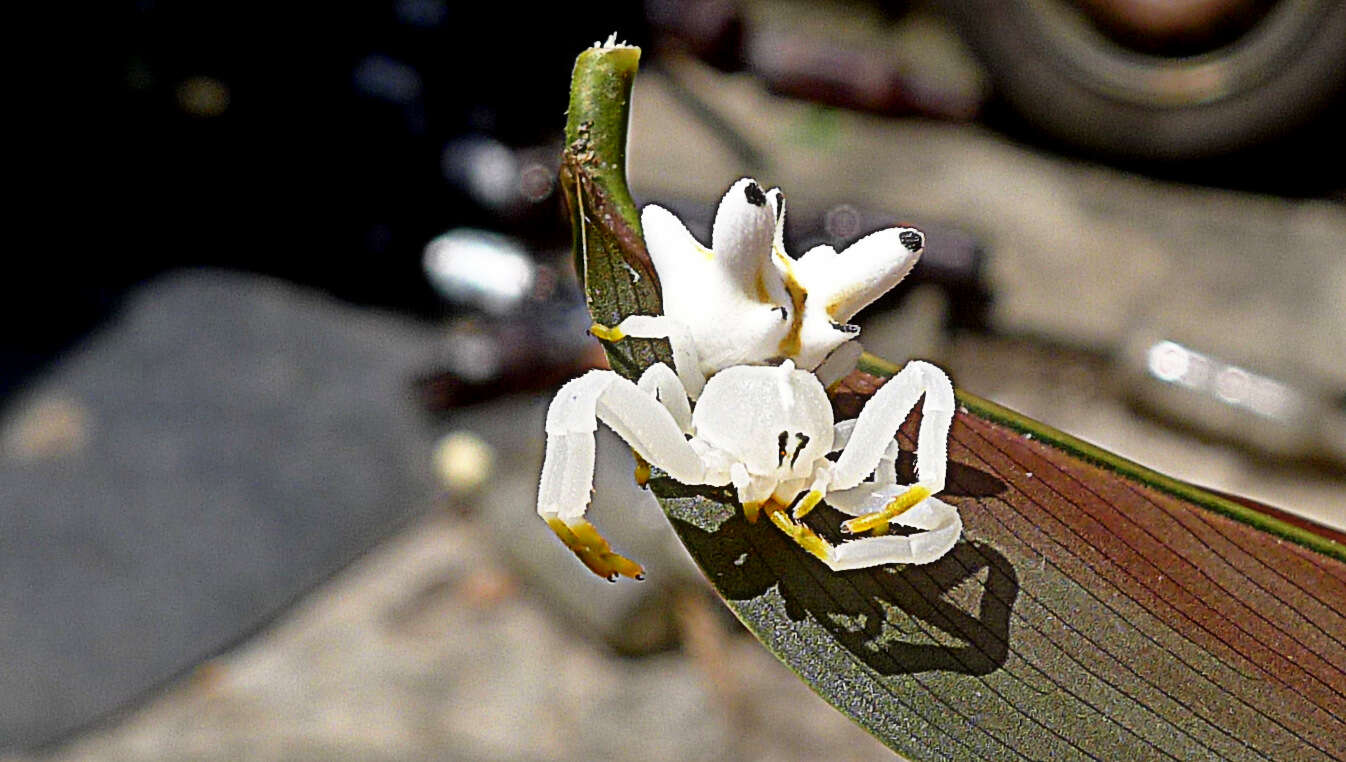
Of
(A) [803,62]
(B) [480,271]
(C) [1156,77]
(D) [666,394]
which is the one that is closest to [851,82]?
(A) [803,62]

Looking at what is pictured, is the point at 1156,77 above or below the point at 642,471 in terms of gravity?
below

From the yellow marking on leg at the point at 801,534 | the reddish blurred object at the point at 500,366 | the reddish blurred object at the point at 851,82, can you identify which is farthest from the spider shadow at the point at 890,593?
the reddish blurred object at the point at 851,82

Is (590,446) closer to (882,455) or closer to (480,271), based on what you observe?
(882,455)

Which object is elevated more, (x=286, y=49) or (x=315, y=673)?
(x=286, y=49)

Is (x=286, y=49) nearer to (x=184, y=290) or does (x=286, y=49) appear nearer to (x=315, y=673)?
(x=184, y=290)

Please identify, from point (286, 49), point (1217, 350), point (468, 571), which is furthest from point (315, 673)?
point (1217, 350)

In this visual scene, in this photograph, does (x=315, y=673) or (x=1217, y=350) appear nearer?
(x=315, y=673)
